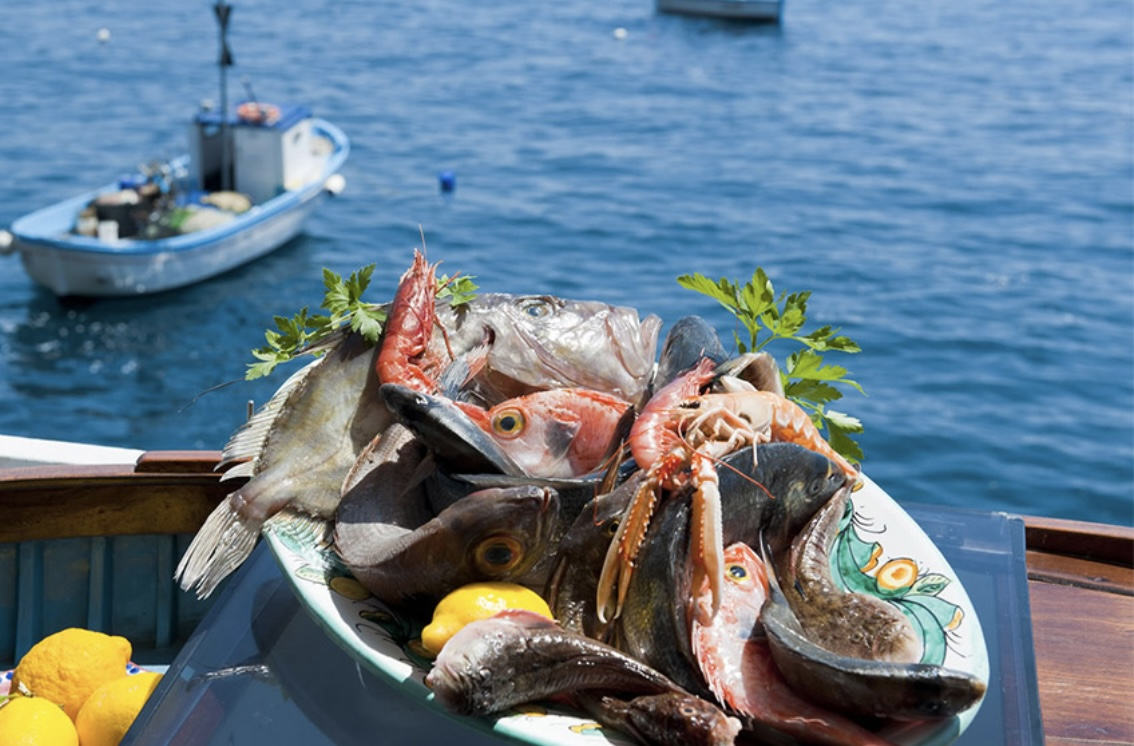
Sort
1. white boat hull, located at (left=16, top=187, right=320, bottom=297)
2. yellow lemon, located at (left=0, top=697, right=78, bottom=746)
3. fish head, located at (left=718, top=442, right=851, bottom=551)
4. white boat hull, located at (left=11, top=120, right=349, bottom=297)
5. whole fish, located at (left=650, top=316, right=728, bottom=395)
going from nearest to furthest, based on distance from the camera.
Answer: fish head, located at (left=718, top=442, right=851, bottom=551) → yellow lemon, located at (left=0, top=697, right=78, bottom=746) → whole fish, located at (left=650, top=316, right=728, bottom=395) → white boat hull, located at (left=11, top=120, right=349, bottom=297) → white boat hull, located at (left=16, top=187, right=320, bottom=297)

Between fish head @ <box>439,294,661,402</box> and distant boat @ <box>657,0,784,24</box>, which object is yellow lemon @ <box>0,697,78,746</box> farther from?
distant boat @ <box>657,0,784,24</box>

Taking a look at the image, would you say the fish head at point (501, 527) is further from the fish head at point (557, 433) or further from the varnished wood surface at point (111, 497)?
the varnished wood surface at point (111, 497)

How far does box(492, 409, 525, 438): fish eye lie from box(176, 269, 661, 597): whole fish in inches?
10.1

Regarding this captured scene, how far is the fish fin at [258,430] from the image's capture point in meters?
2.57

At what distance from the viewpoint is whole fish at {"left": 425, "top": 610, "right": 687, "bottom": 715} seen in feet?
5.93

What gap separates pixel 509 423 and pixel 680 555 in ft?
1.84

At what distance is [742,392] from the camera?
2.30 metres

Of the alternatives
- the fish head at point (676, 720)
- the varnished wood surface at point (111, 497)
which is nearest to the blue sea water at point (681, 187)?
the varnished wood surface at point (111, 497)

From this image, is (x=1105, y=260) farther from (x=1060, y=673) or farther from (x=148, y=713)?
(x=148, y=713)

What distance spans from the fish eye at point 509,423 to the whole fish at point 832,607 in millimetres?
559

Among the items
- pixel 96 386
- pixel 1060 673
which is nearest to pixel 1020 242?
pixel 96 386

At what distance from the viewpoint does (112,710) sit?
7.96 ft

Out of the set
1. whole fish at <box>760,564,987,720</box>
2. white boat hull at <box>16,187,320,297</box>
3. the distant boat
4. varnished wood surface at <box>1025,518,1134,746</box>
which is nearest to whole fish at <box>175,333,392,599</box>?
whole fish at <box>760,564,987,720</box>

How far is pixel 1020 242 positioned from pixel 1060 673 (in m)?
17.8
